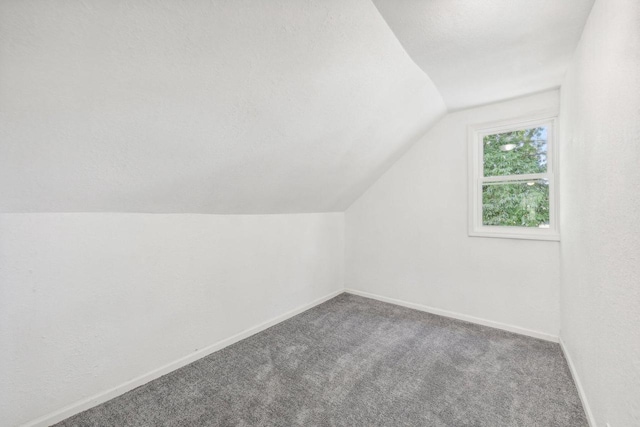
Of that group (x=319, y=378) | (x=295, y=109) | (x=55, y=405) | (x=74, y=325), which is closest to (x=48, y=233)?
(x=74, y=325)

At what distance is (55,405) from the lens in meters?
1.53

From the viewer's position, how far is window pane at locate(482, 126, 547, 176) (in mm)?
2609

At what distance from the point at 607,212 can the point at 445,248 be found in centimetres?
177

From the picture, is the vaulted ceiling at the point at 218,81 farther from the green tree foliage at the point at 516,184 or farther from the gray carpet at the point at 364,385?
the gray carpet at the point at 364,385

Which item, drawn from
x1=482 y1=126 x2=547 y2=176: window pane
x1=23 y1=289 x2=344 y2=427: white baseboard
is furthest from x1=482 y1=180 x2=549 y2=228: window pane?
x1=23 y1=289 x2=344 y2=427: white baseboard

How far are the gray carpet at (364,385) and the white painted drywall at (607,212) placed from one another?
33 centimetres

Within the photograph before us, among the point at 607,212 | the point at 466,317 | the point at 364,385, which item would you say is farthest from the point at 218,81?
the point at 466,317

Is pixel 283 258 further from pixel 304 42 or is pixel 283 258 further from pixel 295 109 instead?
pixel 304 42

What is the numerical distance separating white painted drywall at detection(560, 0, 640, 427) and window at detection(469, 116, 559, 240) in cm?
69

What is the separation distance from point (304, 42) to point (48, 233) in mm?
1648

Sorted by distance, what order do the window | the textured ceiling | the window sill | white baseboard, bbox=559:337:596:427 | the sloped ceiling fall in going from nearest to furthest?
the sloped ceiling
the textured ceiling
white baseboard, bbox=559:337:596:427
the window sill
the window

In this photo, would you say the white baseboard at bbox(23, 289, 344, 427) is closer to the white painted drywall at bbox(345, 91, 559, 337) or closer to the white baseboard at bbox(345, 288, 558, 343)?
the white baseboard at bbox(345, 288, 558, 343)

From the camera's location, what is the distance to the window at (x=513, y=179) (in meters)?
2.55

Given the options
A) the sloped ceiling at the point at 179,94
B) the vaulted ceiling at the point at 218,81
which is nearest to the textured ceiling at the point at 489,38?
the vaulted ceiling at the point at 218,81
